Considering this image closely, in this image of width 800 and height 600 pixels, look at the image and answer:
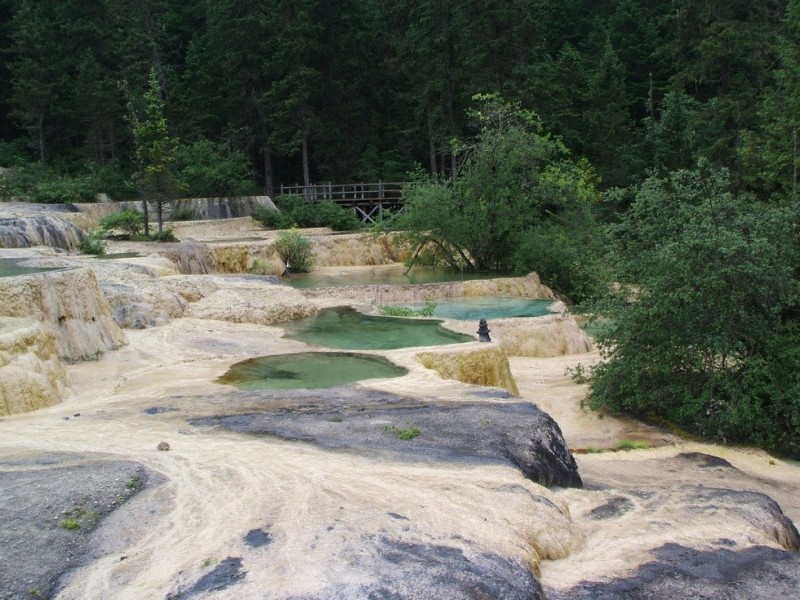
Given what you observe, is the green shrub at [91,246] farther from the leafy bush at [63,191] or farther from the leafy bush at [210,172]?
the leafy bush at [210,172]

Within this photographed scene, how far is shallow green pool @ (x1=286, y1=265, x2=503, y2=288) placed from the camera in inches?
1040

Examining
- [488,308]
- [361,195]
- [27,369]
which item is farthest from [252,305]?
[361,195]

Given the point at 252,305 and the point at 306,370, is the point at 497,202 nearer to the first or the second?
the point at 252,305

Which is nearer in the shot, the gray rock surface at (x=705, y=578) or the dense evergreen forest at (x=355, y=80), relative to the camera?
the gray rock surface at (x=705, y=578)

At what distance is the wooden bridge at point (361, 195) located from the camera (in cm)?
4181

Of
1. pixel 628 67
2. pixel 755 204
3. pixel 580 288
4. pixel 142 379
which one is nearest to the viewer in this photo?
pixel 142 379

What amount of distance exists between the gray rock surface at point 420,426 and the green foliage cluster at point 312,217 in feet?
91.5

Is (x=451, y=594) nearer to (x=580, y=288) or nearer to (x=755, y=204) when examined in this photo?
(x=755, y=204)

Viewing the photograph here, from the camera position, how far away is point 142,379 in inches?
461

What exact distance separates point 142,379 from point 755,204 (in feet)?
38.0

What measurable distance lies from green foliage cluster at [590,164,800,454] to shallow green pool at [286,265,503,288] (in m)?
10.8

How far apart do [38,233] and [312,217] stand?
16679 mm

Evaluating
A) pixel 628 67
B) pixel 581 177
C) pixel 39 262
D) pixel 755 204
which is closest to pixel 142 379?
pixel 39 262

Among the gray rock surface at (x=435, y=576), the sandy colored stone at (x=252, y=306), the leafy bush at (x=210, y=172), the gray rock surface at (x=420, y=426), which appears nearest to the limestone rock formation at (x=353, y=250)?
the leafy bush at (x=210, y=172)
